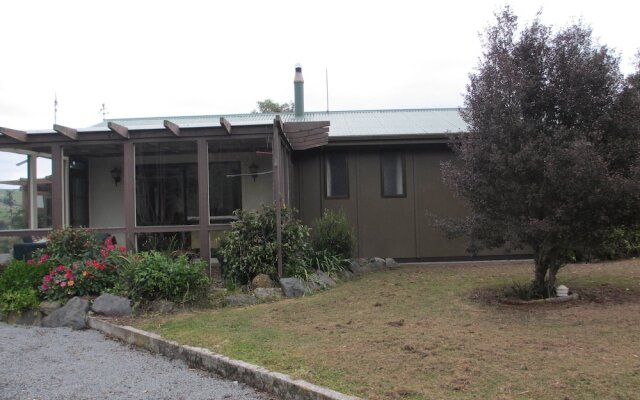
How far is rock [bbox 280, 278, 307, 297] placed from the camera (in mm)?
7676

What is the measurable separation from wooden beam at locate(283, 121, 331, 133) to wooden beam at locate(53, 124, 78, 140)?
3599 millimetres

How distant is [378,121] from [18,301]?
9692 mm

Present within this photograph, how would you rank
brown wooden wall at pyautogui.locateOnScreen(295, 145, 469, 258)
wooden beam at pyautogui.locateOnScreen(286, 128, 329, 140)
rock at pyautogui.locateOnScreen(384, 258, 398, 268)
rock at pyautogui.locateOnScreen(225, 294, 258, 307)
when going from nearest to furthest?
rock at pyautogui.locateOnScreen(225, 294, 258, 307) → wooden beam at pyautogui.locateOnScreen(286, 128, 329, 140) → rock at pyautogui.locateOnScreen(384, 258, 398, 268) → brown wooden wall at pyautogui.locateOnScreen(295, 145, 469, 258)

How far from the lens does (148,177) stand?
10.7 metres

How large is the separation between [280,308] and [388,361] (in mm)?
2729

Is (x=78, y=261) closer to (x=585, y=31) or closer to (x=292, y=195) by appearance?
(x=292, y=195)

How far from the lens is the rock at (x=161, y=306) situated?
6781 millimetres

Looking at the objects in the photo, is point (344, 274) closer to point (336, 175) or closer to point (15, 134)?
point (336, 175)

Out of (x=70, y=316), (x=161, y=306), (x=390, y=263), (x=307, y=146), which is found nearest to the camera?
(x=70, y=316)

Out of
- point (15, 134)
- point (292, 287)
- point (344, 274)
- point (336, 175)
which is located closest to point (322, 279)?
point (292, 287)

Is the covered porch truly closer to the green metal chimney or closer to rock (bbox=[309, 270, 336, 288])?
rock (bbox=[309, 270, 336, 288])

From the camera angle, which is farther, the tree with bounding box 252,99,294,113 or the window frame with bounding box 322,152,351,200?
the tree with bounding box 252,99,294,113

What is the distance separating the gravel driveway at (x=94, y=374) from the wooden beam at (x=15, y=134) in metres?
3.92

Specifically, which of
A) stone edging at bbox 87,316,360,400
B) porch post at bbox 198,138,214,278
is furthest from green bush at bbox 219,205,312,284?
stone edging at bbox 87,316,360,400
